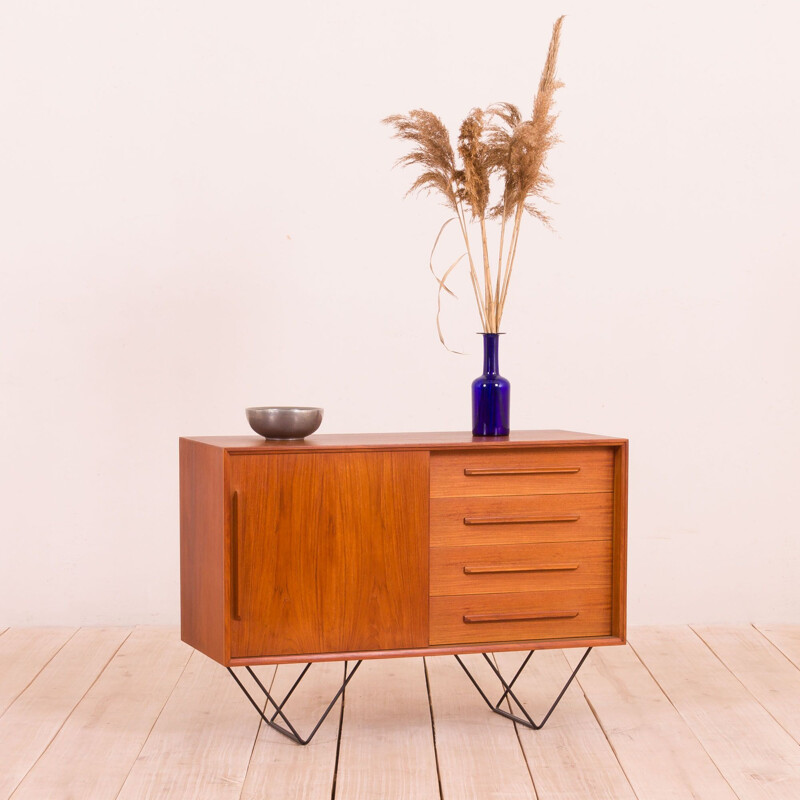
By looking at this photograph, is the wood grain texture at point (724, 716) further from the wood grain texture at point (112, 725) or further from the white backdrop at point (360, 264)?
the wood grain texture at point (112, 725)

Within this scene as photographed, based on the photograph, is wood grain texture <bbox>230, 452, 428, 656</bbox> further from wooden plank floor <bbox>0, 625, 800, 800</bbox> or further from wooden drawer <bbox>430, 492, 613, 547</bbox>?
wooden plank floor <bbox>0, 625, 800, 800</bbox>

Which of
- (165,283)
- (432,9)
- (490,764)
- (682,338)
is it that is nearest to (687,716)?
(490,764)

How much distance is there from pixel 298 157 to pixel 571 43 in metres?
1.08

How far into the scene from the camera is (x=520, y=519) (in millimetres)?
2709

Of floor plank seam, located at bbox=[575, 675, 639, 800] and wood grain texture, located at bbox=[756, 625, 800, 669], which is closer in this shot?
floor plank seam, located at bbox=[575, 675, 639, 800]

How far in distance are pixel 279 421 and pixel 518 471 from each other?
611 millimetres

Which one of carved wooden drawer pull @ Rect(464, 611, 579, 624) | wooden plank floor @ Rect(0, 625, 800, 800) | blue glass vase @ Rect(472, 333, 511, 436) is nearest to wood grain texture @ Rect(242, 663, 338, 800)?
wooden plank floor @ Rect(0, 625, 800, 800)

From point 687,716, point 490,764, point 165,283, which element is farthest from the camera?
point 165,283

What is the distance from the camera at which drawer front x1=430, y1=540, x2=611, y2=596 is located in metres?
2.68

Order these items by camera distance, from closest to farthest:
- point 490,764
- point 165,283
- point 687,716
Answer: point 490,764 < point 687,716 < point 165,283

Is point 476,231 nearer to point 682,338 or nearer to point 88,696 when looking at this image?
point 682,338

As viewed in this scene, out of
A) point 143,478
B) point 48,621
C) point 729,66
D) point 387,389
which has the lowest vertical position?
point 48,621

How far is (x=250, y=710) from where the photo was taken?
9.86 feet

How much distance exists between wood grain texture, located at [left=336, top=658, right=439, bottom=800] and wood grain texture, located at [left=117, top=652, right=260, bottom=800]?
0.26m
